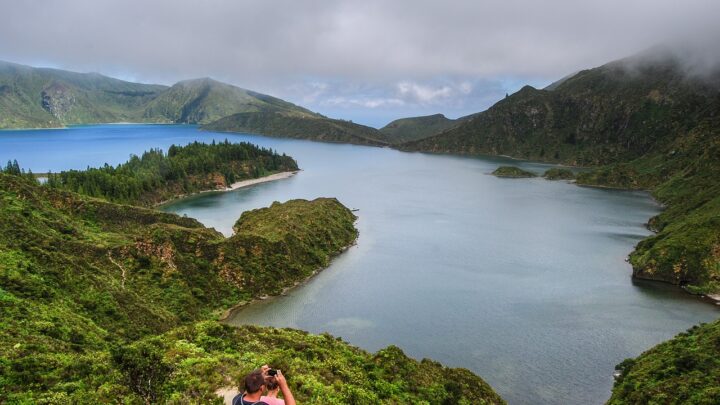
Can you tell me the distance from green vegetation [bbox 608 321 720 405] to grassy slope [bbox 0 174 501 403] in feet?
43.6

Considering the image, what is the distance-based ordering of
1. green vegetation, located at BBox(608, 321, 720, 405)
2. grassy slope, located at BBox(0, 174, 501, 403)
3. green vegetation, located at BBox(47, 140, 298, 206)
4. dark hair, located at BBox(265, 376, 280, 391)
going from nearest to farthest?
dark hair, located at BBox(265, 376, 280, 391), grassy slope, located at BBox(0, 174, 501, 403), green vegetation, located at BBox(608, 321, 720, 405), green vegetation, located at BBox(47, 140, 298, 206)

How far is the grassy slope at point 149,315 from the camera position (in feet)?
87.2

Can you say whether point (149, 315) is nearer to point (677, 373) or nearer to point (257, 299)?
point (257, 299)

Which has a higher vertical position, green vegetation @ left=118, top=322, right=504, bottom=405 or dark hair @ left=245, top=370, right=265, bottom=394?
dark hair @ left=245, top=370, right=265, bottom=394

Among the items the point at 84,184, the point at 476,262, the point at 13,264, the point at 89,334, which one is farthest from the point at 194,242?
the point at 84,184

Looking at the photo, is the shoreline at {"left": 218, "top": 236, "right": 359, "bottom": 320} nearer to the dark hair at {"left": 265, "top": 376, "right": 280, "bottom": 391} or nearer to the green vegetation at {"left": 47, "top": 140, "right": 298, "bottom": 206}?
the dark hair at {"left": 265, "top": 376, "right": 280, "bottom": 391}

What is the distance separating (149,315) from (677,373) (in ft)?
169

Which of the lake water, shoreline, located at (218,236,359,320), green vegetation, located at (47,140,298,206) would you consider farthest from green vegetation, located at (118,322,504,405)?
green vegetation, located at (47,140,298,206)

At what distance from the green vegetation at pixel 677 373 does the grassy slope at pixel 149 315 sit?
43.6 ft

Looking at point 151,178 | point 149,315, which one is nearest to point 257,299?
point 149,315

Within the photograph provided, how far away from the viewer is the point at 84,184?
131m

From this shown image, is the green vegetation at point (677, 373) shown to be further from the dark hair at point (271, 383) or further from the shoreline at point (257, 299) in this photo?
the shoreline at point (257, 299)

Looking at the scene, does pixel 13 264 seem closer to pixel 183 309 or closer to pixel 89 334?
pixel 89 334

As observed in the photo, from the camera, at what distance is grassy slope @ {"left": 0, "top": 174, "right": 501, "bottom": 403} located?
1046 inches
